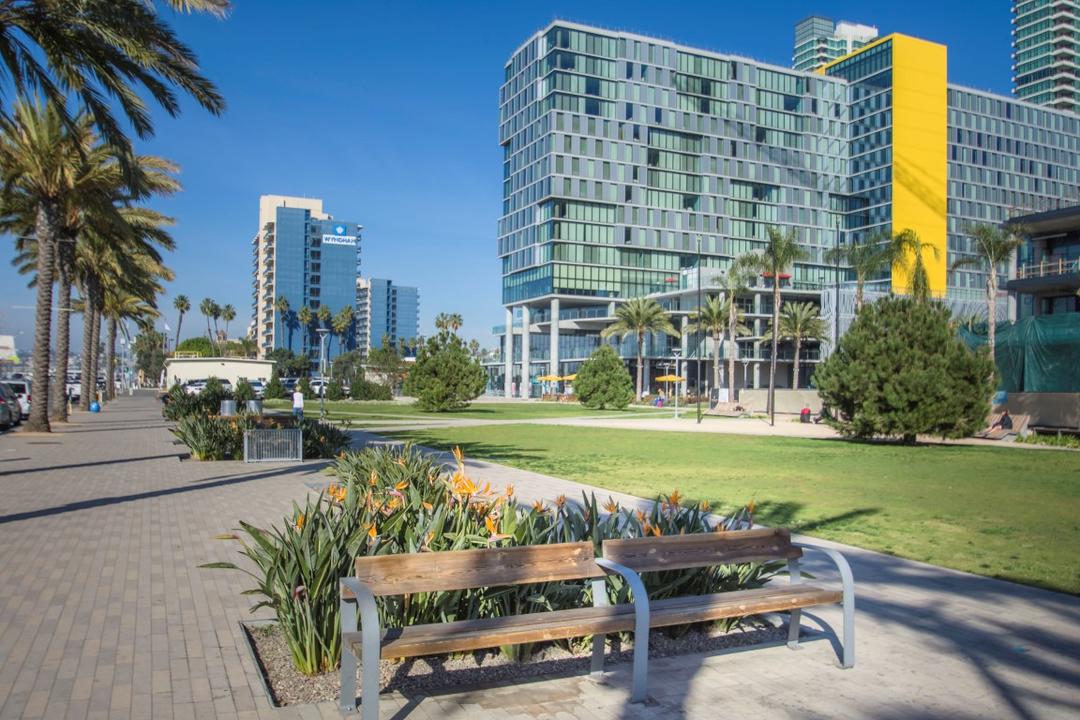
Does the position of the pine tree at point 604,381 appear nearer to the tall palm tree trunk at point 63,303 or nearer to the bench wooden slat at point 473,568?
the tall palm tree trunk at point 63,303

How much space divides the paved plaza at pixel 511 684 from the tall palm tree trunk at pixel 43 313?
17.2 metres

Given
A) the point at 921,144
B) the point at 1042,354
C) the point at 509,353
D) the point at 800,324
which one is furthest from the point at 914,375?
A: the point at 921,144

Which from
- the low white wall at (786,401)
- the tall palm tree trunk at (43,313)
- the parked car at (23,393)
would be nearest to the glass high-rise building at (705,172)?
the low white wall at (786,401)

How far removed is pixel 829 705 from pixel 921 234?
347 feet

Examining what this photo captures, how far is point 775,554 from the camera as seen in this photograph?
5535 millimetres

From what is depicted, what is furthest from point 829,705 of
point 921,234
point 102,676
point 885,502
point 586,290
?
point 921,234

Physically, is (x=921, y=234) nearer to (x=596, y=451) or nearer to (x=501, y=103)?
(x=501, y=103)

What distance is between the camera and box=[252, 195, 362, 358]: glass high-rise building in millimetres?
135375

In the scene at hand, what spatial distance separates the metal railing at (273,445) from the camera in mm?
17406

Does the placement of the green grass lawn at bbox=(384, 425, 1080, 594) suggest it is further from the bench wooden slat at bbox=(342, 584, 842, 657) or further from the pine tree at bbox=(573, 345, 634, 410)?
the pine tree at bbox=(573, 345, 634, 410)

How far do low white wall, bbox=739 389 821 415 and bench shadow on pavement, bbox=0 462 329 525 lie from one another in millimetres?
41498

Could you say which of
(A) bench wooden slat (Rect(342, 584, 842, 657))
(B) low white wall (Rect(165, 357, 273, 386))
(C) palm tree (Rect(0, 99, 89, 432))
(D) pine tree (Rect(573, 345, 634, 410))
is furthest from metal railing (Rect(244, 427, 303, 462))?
(B) low white wall (Rect(165, 357, 273, 386))

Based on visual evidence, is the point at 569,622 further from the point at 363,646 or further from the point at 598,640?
the point at 363,646

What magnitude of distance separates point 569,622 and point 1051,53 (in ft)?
691
